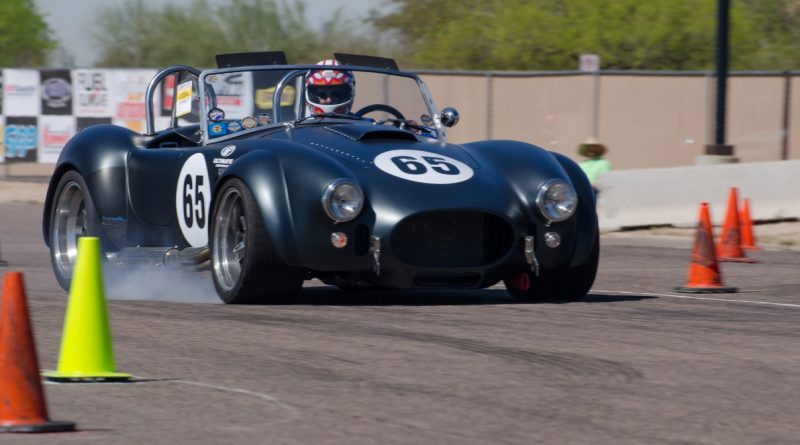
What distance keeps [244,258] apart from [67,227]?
2.84 meters

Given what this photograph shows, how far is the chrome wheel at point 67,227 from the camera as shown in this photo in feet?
33.7

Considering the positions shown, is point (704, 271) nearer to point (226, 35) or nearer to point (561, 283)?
point (561, 283)

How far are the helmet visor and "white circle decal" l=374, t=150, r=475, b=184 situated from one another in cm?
131

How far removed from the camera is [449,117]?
31.9 ft

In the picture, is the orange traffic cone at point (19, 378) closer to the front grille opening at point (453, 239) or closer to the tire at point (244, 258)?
the tire at point (244, 258)

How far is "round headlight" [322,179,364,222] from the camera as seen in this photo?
305 inches

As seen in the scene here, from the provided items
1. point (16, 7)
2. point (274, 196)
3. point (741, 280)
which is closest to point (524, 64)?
point (16, 7)

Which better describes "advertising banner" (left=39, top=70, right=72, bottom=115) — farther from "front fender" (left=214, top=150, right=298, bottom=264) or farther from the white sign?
"front fender" (left=214, top=150, right=298, bottom=264)

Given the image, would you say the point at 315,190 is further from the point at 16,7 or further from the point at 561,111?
the point at 16,7

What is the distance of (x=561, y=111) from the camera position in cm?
2322

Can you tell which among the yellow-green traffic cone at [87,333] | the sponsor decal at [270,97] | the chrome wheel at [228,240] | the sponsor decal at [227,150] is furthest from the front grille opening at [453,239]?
the yellow-green traffic cone at [87,333]

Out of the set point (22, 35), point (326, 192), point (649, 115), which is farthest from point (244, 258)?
point (22, 35)

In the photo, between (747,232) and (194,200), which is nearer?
(194,200)

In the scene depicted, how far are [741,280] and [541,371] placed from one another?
217 inches
